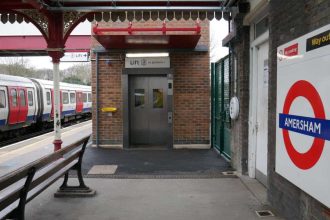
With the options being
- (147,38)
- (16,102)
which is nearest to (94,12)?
(147,38)

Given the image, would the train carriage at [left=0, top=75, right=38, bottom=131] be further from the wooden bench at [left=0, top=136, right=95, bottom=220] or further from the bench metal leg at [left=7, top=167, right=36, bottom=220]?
the bench metal leg at [left=7, top=167, right=36, bottom=220]

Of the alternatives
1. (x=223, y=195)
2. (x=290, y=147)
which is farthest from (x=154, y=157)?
(x=290, y=147)

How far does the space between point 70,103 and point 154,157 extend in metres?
18.4

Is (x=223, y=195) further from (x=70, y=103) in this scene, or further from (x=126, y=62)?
(x=70, y=103)

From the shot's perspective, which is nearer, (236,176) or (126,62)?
(236,176)

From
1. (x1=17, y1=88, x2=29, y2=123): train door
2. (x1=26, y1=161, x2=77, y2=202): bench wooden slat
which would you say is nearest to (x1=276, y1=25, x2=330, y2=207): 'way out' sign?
(x1=26, y1=161, x2=77, y2=202): bench wooden slat

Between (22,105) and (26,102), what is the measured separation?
0.63m

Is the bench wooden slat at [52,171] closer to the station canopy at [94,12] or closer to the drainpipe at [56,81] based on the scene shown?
the drainpipe at [56,81]

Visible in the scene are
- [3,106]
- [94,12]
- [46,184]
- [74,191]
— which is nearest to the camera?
[46,184]

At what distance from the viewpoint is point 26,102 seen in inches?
719

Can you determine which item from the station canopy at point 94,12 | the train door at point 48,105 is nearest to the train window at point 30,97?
the train door at point 48,105

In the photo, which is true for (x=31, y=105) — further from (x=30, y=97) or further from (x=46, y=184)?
(x=46, y=184)

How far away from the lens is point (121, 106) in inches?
465

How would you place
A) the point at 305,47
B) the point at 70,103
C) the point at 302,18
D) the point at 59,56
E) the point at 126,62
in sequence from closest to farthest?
the point at 305,47 → the point at 302,18 → the point at 59,56 → the point at 126,62 → the point at 70,103
